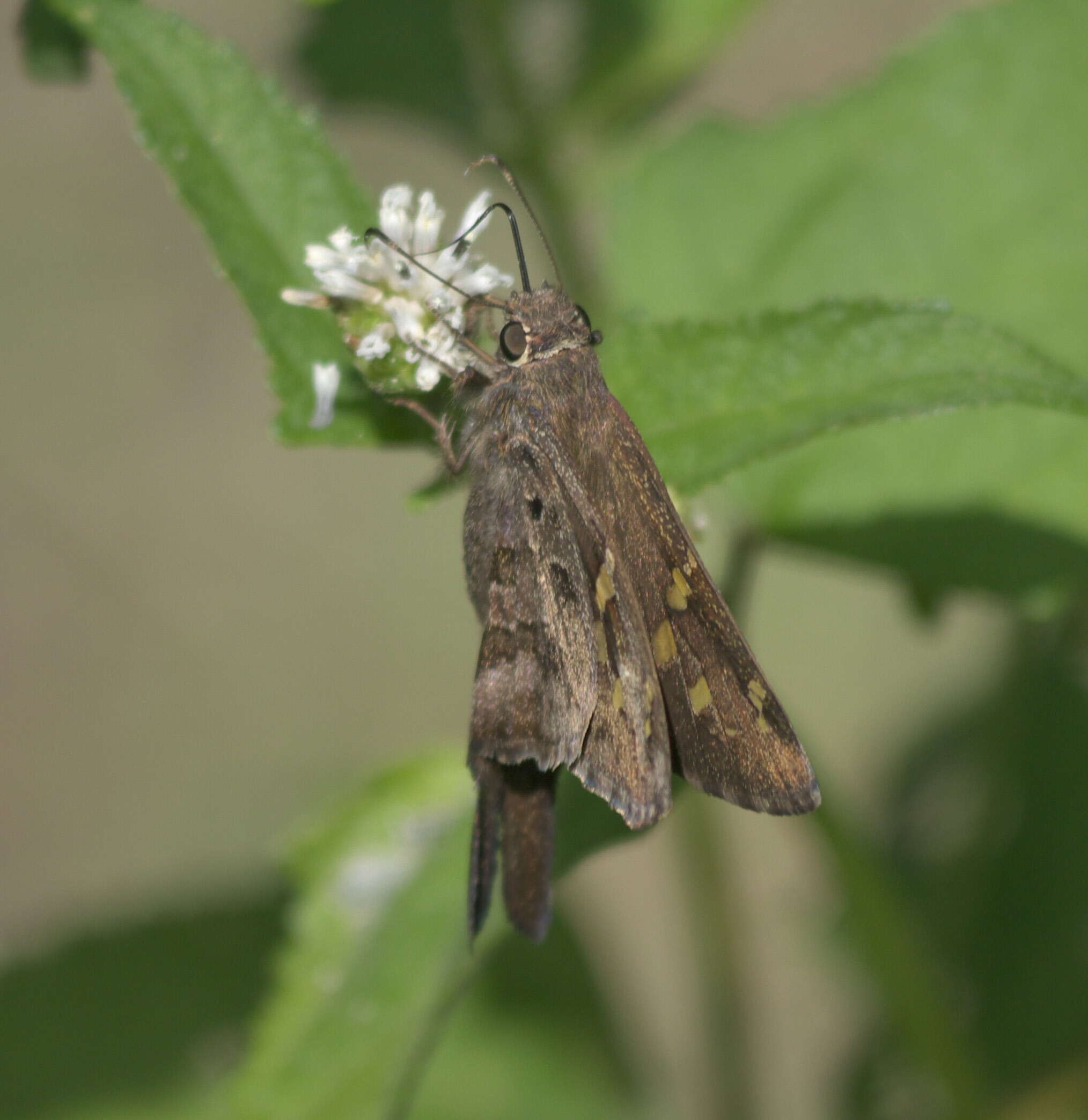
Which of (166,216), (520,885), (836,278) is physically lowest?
(520,885)

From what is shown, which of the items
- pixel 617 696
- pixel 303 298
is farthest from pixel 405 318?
pixel 617 696

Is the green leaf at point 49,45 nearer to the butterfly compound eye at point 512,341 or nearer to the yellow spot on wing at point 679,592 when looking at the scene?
the butterfly compound eye at point 512,341

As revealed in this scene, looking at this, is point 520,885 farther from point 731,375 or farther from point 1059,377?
point 1059,377

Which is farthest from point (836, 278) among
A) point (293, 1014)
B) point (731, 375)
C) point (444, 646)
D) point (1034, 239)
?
point (444, 646)

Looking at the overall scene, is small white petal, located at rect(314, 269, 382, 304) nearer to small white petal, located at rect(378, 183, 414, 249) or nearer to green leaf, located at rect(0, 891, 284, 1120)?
small white petal, located at rect(378, 183, 414, 249)

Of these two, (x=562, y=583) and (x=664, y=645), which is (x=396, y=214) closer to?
(x=562, y=583)

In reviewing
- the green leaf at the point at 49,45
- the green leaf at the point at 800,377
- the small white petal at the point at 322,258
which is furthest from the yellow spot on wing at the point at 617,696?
the green leaf at the point at 49,45
